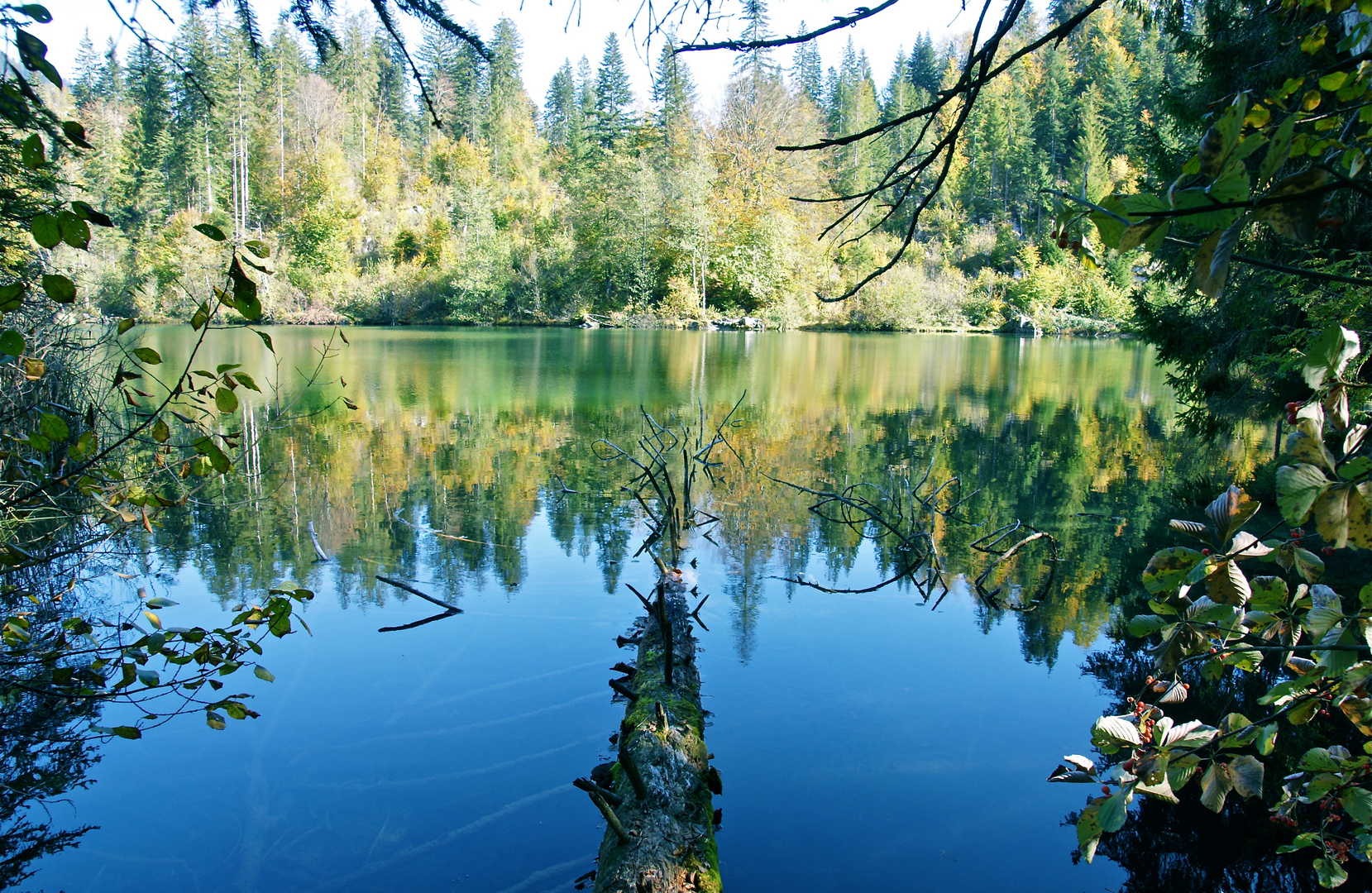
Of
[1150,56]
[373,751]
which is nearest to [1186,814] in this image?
[373,751]

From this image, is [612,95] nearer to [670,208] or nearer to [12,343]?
[670,208]

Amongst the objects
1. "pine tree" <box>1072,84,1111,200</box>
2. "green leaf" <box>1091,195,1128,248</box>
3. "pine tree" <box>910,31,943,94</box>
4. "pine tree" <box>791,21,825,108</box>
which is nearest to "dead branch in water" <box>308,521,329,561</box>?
"green leaf" <box>1091,195,1128,248</box>

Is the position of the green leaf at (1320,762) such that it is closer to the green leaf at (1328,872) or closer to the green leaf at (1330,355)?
the green leaf at (1328,872)

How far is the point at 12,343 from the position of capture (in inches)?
58.1

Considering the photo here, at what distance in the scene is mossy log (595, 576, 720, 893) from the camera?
108 inches

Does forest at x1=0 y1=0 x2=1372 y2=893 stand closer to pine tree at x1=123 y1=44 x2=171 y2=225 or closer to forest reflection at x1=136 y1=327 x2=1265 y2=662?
forest reflection at x1=136 y1=327 x2=1265 y2=662

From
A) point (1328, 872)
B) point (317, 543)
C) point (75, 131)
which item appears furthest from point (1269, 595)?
point (317, 543)

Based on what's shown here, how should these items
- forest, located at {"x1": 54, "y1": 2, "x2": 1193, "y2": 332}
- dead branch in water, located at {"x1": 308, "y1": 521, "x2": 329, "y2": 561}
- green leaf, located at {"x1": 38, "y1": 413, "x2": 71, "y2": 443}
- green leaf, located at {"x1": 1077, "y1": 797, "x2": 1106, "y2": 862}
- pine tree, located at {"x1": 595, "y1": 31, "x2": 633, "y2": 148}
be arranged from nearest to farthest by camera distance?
green leaf, located at {"x1": 1077, "y1": 797, "x2": 1106, "y2": 862}, green leaf, located at {"x1": 38, "y1": 413, "x2": 71, "y2": 443}, dead branch in water, located at {"x1": 308, "y1": 521, "x2": 329, "y2": 561}, forest, located at {"x1": 54, "y1": 2, "x2": 1193, "y2": 332}, pine tree, located at {"x1": 595, "y1": 31, "x2": 633, "y2": 148}

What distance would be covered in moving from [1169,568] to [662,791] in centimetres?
234

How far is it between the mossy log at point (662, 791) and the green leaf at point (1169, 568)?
2.05 meters

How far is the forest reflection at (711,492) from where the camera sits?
6836 mm

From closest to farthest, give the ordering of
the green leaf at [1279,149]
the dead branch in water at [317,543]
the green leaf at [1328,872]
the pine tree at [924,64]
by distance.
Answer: the green leaf at [1279,149] < the green leaf at [1328,872] < the dead branch in water at [317,543] < the pine tree at [924,64]

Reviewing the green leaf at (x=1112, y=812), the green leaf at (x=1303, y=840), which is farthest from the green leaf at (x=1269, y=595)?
the green leaf at (x=1303, y=840)

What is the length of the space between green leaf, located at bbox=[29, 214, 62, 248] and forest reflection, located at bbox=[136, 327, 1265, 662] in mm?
4474
